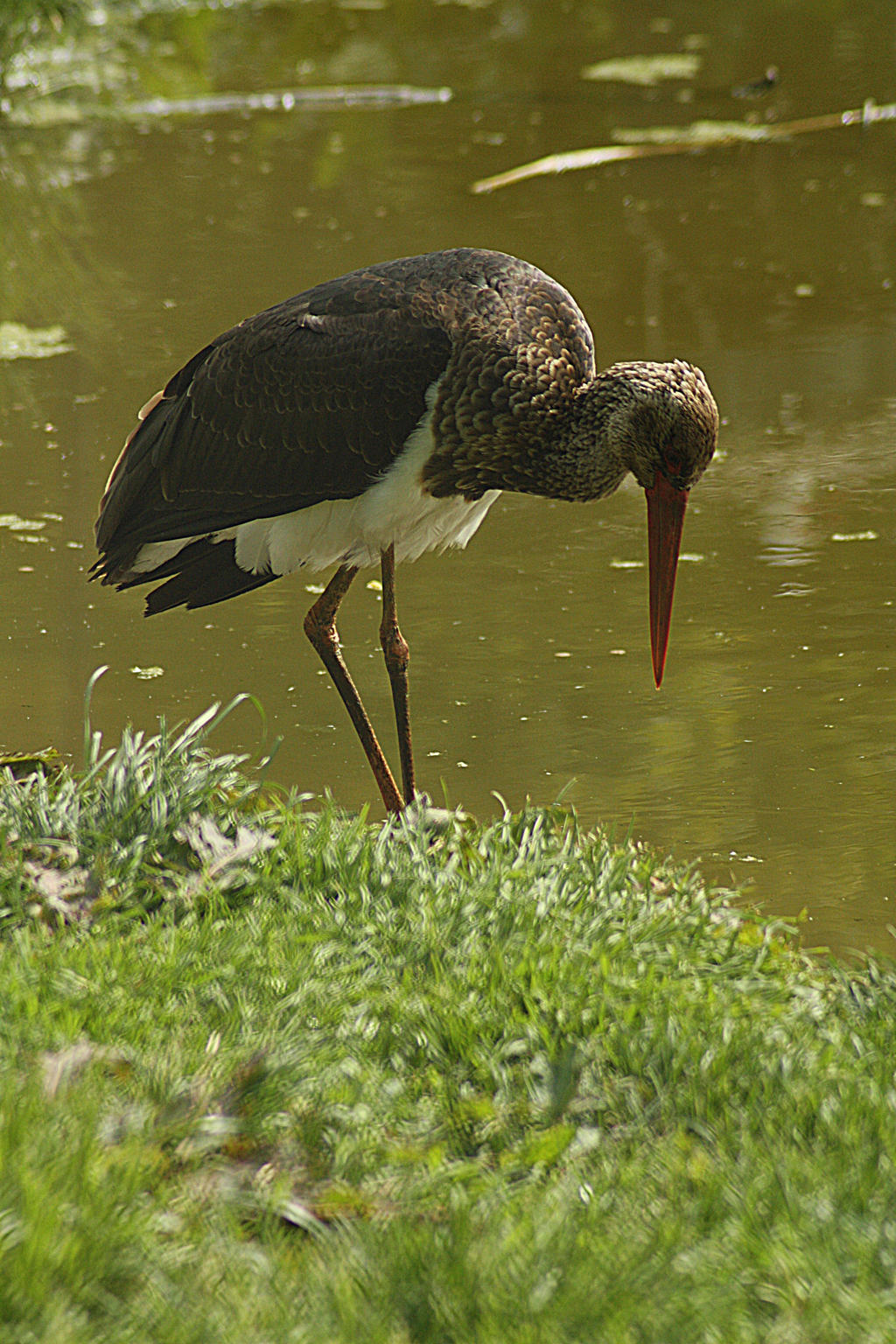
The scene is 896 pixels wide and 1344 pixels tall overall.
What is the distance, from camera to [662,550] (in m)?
3.80

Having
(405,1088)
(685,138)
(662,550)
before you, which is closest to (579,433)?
(662,550)

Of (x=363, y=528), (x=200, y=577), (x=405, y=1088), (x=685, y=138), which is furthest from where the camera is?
(x=685, y=138)

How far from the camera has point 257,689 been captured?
14.1 feet

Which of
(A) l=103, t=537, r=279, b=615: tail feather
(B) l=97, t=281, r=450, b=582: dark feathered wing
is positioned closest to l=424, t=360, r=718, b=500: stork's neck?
(B) l=97, t=281, r=450, b=582: dark feathered wing

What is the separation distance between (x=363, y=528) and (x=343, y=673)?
0.34m

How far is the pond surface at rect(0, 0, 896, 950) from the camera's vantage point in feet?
12.9

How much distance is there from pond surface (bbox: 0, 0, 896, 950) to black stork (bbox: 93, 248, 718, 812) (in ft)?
1.26

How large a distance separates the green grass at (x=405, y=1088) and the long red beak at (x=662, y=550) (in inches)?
27.9

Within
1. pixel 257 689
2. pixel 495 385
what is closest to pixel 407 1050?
pixel 495 385

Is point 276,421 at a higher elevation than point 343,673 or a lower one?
higher

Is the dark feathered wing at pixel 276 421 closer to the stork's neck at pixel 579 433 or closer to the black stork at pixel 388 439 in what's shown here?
the black stork at pixel 388 439

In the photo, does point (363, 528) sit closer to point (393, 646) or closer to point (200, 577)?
point (393, 646)

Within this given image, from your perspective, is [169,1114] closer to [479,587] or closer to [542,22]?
[479,587]

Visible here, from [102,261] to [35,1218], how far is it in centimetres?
630
